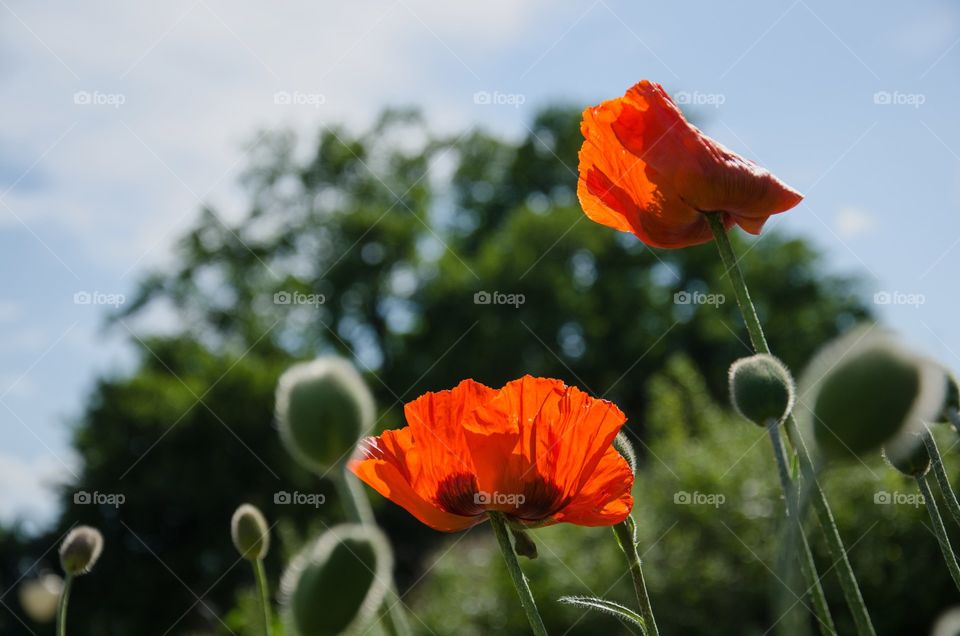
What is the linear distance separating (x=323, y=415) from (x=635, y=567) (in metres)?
0.27

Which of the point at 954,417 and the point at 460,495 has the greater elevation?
the point at 954,417

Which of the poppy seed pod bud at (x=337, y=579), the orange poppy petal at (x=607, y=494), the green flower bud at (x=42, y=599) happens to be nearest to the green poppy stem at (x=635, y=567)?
the orange poppy petal at (x=607, y=494)

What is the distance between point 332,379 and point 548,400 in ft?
0.87

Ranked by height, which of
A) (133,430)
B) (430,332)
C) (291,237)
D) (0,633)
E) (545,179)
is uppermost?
(545,179)

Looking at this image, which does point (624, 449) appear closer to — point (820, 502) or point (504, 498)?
point (504, 498)

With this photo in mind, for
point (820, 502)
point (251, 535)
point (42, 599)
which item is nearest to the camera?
point (820, 502)

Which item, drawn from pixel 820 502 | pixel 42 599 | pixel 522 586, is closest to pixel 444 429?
pixel 522 586

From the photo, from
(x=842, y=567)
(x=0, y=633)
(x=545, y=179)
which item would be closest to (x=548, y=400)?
(x=842, y=567)

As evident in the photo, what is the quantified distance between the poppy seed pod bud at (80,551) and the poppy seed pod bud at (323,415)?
0.39 metres

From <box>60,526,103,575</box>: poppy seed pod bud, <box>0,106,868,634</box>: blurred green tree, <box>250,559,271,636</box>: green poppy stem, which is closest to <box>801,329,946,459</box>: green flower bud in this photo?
<box>250,559,271,636</box>: green poppy stem

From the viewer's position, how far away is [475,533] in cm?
950

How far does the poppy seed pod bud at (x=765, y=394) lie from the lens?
20.3 inches

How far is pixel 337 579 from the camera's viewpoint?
0.39 metres

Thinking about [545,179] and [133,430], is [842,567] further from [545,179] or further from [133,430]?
[545,179]
